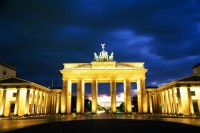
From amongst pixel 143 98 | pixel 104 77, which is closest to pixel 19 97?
pixel 104 77

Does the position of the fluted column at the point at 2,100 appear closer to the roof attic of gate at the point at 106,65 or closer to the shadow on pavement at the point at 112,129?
the roof attic of gate at the point at 106,65

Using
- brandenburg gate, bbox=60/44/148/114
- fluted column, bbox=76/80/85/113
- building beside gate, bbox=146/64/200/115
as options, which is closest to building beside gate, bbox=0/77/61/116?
brandenburg gate, bbox=60/44/148/114

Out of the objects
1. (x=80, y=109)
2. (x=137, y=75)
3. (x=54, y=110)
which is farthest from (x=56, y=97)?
(x=137, y=75)

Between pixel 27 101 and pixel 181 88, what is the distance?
37.3 meters

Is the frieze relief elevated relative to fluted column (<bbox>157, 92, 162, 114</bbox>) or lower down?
elevated

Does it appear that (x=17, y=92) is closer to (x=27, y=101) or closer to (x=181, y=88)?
(x=27, y=101)

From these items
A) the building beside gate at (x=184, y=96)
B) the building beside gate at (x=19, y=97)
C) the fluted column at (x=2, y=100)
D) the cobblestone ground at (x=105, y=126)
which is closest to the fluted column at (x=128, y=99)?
the building beside gate at (x=184, y=96)

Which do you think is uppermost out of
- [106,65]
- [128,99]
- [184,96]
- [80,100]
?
[106,65]

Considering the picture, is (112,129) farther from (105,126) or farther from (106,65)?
(106,65)

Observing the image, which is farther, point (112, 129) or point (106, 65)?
point (106, 65)

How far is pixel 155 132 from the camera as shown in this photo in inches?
491

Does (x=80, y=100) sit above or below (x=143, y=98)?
below

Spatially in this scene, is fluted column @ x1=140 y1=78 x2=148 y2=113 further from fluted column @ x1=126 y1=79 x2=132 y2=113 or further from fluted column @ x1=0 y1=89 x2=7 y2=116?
fluted column @ x1=0 y1=89 x2=7 y2=116

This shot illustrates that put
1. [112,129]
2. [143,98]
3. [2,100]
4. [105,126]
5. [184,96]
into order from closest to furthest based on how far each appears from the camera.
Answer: [112,129] → [105,126] → [184,96] → [2,100] → [143,98]
